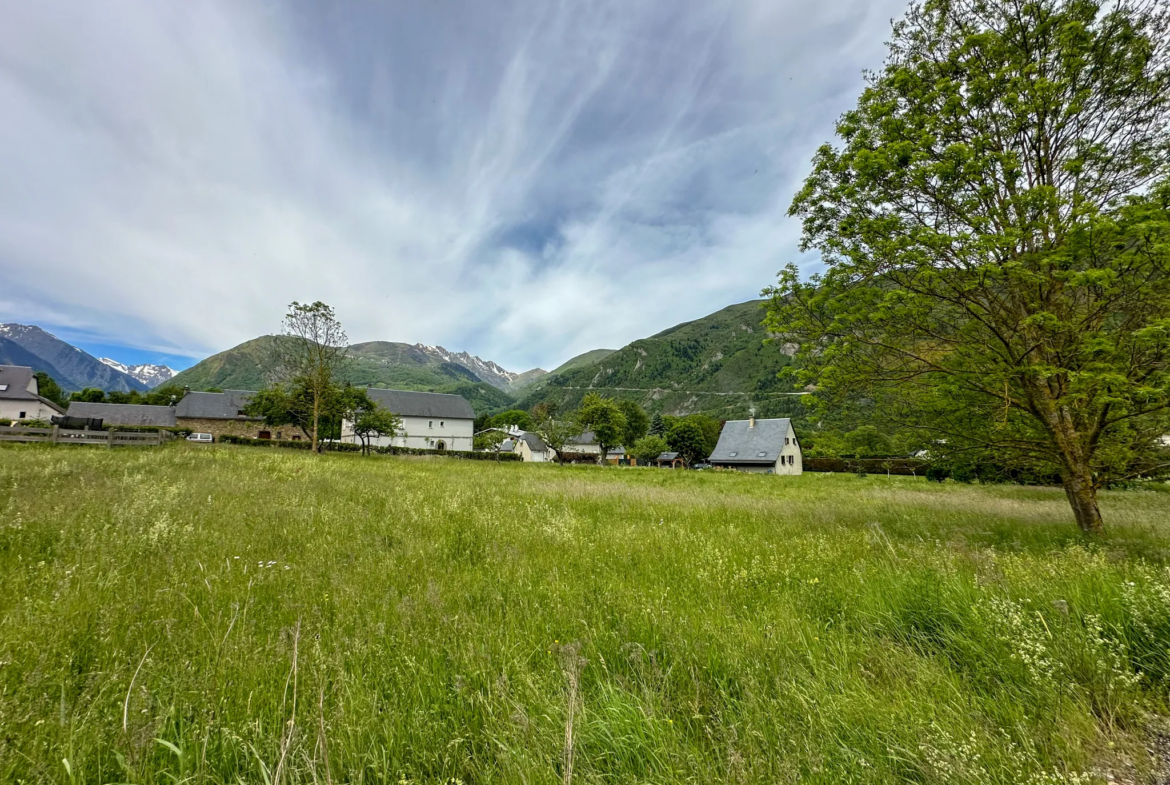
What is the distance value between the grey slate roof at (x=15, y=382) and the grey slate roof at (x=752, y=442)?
10651 centimetres

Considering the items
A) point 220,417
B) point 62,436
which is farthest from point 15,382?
point 62,436

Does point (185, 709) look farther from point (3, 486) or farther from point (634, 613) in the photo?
point (3, 486)

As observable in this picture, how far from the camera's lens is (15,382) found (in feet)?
207

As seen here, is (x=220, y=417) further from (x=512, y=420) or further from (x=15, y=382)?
(x=512, y=420)

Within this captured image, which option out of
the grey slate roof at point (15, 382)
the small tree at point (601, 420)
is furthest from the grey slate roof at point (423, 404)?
the grey slate roof at point (15, 382)

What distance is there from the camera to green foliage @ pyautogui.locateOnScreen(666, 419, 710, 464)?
87000 mm

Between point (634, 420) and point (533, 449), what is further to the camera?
point (634, 420)

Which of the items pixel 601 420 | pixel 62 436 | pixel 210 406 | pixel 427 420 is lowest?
pixel 62 436

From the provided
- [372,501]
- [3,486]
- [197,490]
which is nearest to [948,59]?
[372,501]

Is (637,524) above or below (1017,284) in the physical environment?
below

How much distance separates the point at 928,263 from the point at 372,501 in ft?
40.7

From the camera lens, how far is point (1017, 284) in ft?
24.0

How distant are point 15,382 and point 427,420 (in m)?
60.2

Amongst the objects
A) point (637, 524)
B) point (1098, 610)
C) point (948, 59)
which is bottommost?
point (637, 524)
